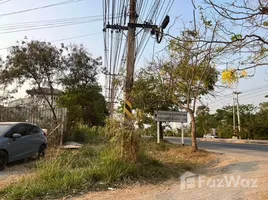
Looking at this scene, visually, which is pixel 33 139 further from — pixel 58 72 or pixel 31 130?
pixel 58 72

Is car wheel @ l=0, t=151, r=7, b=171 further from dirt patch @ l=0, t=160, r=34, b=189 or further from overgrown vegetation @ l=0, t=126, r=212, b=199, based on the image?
overgrown vegetation @ l=0, t=126, r=212, b=199

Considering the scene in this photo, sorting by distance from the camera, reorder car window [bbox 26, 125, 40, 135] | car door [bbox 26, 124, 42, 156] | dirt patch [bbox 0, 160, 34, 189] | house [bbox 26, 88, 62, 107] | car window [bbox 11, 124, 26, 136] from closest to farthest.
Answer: dirt patch [bbox 0, 160, 34, 189] < car window [bbox 11, 124, 26, 136] < car door [bbox 26, 124, 42, 156] < car window [bbox 26, 125, 40, 135] < house [bbox 26, 88, 62, 107]

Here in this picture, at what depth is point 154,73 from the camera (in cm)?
1733

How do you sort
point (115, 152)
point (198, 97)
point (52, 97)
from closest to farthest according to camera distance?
point (115, 152) < point (198, 97) < point (52, 97)

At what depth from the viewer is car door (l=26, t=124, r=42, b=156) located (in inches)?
469

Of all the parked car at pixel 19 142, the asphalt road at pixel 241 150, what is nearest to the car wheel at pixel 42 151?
the parked car at pixel 19 142

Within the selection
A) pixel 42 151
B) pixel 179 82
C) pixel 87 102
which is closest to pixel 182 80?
pixel 179 82

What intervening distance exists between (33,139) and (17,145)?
3.43 feet

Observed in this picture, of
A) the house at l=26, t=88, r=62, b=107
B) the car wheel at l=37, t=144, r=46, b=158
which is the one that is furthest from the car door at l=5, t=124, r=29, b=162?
the house at l=26, t=88, r=62, b=107

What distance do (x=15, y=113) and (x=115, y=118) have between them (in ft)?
35.5

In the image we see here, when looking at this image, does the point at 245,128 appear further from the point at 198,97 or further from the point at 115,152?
the point at 115,152

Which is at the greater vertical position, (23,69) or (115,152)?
(23,69)

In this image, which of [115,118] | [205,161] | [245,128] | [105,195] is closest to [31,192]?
[105,195]

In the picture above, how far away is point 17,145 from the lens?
36.4 ft
